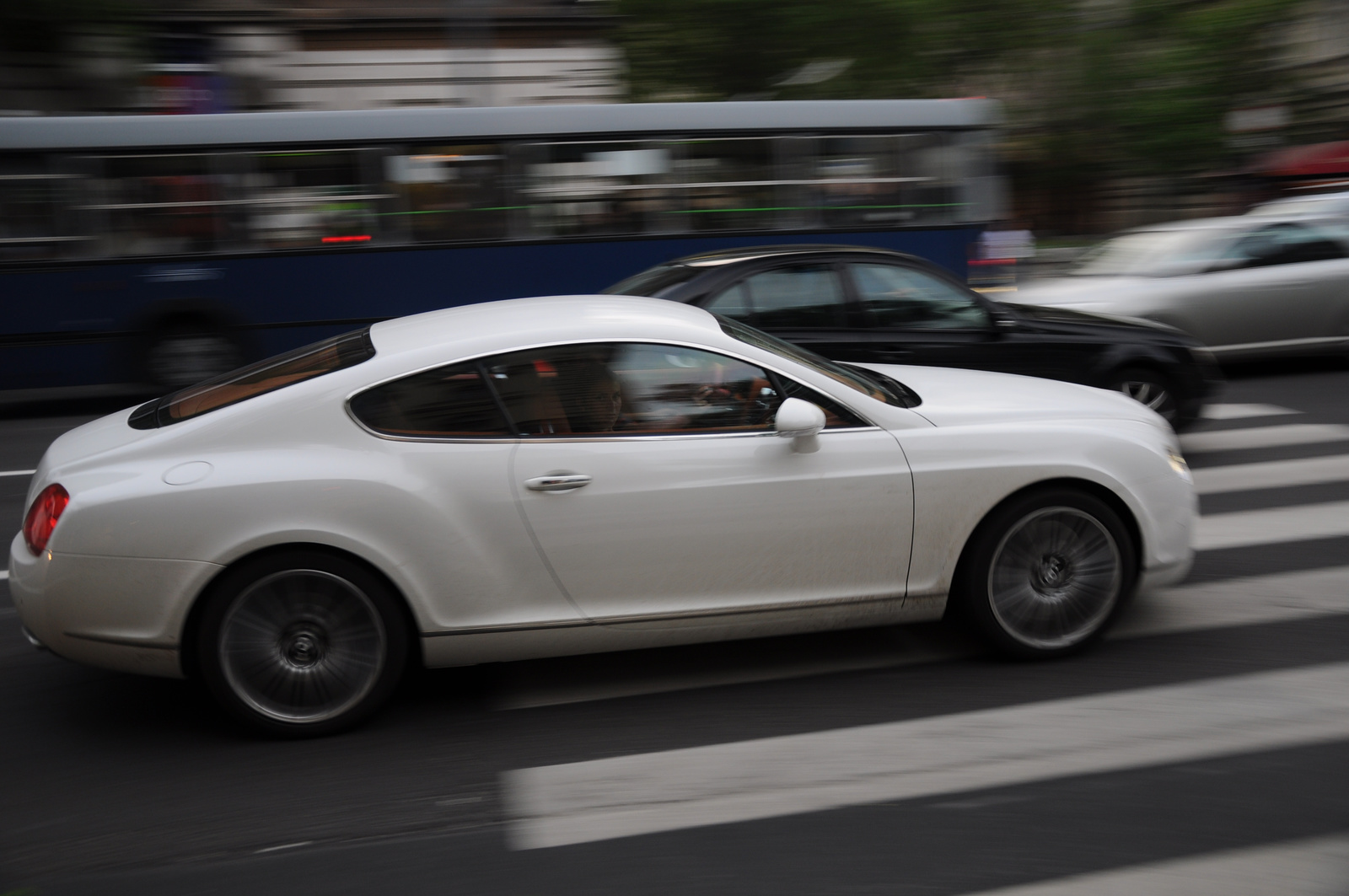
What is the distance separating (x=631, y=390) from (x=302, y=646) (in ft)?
4.45

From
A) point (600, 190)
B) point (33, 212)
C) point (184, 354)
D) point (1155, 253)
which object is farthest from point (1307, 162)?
point (33, 212)

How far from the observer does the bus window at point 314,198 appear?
11.1 m

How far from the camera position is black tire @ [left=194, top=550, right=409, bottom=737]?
390cm

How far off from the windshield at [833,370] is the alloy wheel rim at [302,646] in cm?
164

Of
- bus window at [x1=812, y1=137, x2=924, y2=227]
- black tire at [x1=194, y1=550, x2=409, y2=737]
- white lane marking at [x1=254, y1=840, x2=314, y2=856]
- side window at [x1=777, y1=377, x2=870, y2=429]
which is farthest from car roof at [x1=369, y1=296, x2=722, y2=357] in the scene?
bus window at [x1=812, y1=137, x2=924, y2=227]

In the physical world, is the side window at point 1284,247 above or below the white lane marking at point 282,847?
above

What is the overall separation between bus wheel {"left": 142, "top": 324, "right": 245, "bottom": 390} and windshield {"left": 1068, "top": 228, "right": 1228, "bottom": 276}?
7.80 metres

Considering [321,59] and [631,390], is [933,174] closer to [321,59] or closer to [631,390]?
[631,390]

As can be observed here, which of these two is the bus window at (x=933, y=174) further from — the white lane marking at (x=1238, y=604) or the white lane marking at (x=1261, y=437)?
the white lane marking at (x=1238, y=604)

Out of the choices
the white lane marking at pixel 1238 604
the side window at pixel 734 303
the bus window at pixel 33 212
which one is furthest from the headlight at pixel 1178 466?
the bus window at pixel 33 212

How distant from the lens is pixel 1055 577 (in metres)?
4.42

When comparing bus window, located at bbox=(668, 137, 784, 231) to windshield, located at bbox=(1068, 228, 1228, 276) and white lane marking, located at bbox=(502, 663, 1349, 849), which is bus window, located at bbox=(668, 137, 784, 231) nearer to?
windshield, located at bbox=(1068, 228, 1228, 276)

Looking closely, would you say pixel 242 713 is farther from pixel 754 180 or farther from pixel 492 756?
pixel 754 180

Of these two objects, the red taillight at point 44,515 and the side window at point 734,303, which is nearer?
the red taillight at point 44,515
